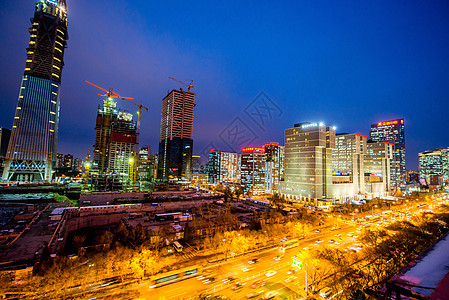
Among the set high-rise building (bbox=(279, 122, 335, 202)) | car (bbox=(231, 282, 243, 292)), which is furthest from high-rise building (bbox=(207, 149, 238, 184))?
car (bbox=(231, 282, 243, 292))

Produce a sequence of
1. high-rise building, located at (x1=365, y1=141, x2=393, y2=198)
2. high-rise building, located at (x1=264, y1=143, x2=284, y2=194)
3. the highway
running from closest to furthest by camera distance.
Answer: the highway < high-rise building, located at (x1=365, y1=141, x2=393, y2=198) < high-rise building, located at (x1=264, y1=143, x2=284, y2=194)

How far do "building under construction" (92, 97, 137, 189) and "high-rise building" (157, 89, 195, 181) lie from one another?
16.0 metres

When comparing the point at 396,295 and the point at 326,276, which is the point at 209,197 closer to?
the point at 326,276

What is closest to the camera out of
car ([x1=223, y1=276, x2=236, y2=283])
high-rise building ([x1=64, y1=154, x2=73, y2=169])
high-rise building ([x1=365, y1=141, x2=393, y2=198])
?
car ([x1=223, y1=276, x2=236, y2=283])

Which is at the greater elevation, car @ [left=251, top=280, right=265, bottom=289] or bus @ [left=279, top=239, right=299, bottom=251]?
car @ [left=251, top=280, right=265, bottom=289]

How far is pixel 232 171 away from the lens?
11675 cm

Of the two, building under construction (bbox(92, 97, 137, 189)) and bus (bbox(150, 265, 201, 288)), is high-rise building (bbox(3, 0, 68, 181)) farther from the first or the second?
bus (bbox(150, 265, 201, 288))

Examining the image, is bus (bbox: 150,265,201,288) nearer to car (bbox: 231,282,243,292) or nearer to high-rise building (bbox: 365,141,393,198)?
car (bbox: 231,282,243,292)

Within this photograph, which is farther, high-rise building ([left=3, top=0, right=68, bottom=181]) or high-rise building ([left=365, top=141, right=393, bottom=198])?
high-rise building ([left=3, top=0, right=68, bottom=181])

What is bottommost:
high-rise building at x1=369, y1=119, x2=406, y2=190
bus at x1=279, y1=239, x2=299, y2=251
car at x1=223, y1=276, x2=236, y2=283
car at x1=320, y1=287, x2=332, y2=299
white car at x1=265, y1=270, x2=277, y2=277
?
bus at x1=279, y1=239, x2=299, y2=251

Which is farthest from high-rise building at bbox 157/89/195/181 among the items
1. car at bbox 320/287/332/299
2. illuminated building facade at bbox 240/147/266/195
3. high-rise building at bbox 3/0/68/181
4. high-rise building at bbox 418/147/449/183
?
high-rise building at bbox 418/147/449/183

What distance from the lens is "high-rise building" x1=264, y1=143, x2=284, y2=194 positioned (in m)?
73.2

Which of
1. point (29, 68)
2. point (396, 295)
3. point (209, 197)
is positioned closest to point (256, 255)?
point (396, 295)

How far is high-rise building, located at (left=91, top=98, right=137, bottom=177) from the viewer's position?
79375 mm
